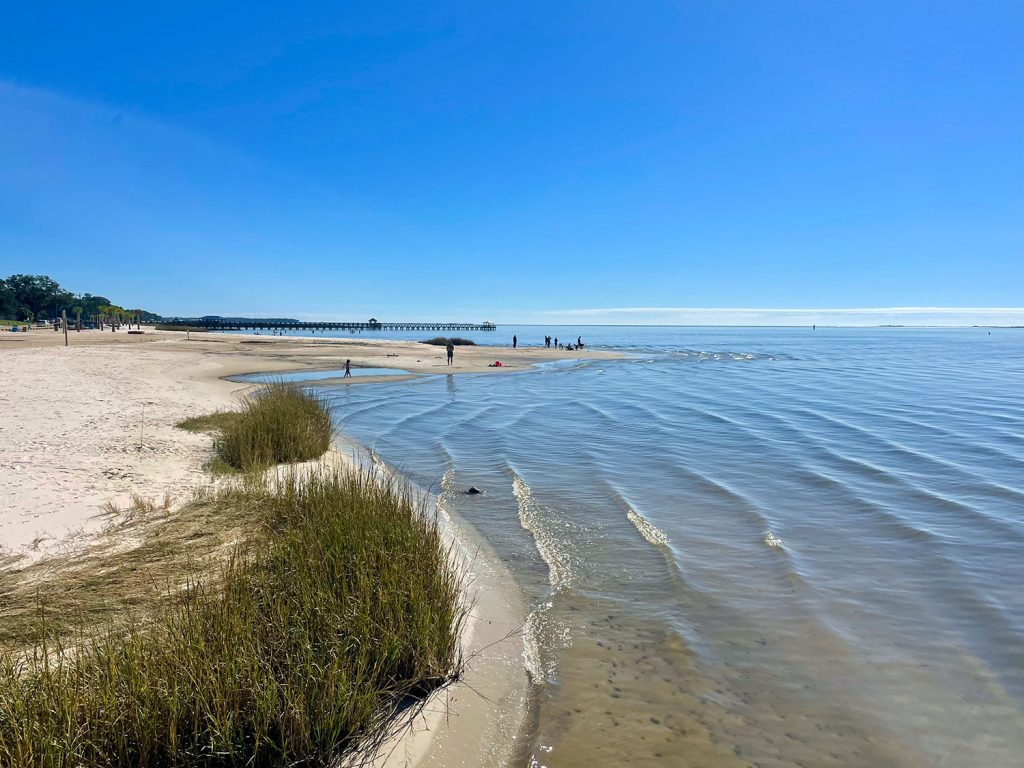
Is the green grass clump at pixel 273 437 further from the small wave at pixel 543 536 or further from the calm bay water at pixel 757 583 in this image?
the small wave at pixel 543 536

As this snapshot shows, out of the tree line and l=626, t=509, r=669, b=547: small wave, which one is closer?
l=626, t=509, r=669, b=547: small wave

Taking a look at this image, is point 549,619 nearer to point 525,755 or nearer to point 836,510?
point 525,755

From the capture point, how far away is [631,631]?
559cm

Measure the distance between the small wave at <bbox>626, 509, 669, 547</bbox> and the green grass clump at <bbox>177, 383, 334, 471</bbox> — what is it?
6126 mm

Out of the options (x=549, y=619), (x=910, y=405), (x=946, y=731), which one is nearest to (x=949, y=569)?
(x=946, y=731)

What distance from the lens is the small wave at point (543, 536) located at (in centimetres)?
690

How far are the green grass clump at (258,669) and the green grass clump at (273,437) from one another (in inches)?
223

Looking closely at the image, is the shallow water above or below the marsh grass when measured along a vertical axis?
above

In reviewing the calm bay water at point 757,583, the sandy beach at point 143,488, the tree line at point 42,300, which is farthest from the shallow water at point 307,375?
the tree line at point 42,300

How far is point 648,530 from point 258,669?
633 centimetres

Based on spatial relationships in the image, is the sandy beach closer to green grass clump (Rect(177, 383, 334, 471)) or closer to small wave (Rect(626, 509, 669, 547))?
green grass clump (Rect(177, 383, 334, 471))

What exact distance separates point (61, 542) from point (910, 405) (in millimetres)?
26114

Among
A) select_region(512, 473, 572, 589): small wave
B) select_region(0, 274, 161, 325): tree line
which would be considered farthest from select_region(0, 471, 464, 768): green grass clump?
select_region(0, 274, 161, 325): tree line

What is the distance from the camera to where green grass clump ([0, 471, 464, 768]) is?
281cm
